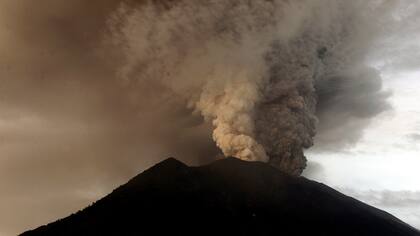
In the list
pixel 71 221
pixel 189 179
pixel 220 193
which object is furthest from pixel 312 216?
pixel 71 221

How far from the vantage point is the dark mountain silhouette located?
69.4 metres

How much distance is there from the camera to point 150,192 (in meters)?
82.8

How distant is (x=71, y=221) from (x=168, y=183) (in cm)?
1371

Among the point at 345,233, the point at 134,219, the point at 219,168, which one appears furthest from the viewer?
the point at 219,168

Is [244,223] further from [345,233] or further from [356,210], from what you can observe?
[356,210]

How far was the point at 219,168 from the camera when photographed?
8369cm

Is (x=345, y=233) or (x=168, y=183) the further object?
(x=168, y=183)

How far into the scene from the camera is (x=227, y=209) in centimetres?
7325

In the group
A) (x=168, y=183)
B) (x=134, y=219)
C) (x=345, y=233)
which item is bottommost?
(x=345, y=233)

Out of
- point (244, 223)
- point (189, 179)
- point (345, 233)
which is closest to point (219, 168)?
point (189, 179)

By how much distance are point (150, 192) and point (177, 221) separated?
1216 cm

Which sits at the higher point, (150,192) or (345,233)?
(150,192)

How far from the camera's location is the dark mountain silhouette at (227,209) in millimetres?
69438

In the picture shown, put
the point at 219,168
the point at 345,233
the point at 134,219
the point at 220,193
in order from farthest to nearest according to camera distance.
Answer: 1. the point at 219,168
2. the point at 220,193
3. the point at 134,219
4. the point at 345,233
